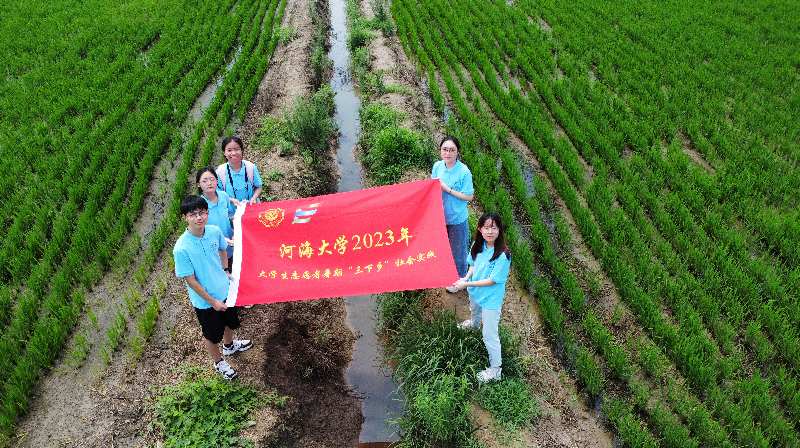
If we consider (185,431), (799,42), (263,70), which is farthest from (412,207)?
(799,42)

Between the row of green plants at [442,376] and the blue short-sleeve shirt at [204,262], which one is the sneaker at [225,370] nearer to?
the blue short-sleeve shirt at [204,262]

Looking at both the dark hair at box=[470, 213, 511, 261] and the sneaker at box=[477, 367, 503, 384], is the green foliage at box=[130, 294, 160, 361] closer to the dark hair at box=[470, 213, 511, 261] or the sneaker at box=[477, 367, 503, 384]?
the sneaker at box=[477, 367, 503, 384]

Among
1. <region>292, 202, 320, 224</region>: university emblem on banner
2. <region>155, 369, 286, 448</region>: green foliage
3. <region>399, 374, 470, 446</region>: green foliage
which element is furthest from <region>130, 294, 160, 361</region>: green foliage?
<region>399, 374, 470, 446</region>: green foliage

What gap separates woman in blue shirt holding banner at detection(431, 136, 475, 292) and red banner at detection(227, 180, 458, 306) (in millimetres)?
121

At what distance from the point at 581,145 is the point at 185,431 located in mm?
6419

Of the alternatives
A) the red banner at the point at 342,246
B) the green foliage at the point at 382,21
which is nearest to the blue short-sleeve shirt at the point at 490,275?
the red banner at the point at 342,246

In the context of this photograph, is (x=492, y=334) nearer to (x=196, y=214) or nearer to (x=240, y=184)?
(x=196, y=214)

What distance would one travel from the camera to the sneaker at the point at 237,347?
4.79 m

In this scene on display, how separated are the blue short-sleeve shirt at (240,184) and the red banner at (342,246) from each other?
408mm

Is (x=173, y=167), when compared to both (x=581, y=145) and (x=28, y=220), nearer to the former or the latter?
(x=28, y=220)

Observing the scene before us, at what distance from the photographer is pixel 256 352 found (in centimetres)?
486

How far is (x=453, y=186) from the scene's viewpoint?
4621 mm

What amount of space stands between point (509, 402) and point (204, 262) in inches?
101

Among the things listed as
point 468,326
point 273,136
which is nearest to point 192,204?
point 468,326
